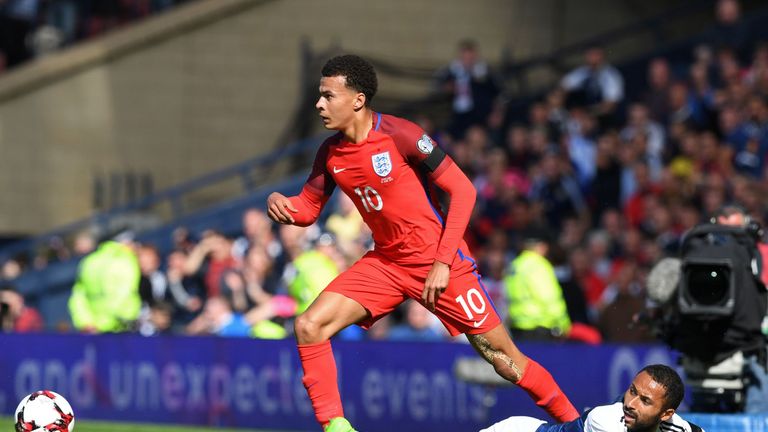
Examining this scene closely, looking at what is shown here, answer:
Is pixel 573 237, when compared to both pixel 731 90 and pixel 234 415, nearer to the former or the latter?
pixel 731 90

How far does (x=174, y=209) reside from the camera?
75.7 feet

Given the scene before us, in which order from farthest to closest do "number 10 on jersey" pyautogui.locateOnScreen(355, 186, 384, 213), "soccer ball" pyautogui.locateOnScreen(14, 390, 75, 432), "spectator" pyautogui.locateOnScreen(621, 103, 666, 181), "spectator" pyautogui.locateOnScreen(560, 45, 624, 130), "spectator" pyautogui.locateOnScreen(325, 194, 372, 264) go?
"spectator" pyautogui.locateOnScreen(560, 45, 624, 130)
"spectator" pyautogui.locateOnScreen(621, 103, 666, 181)
"spectator" pyautogui.locateOnScreen(325, 194, 372, 264)
"soccer ball" pyautogui.locateOnScreen(14, 390, 75, 432)
"number 10 on jersey" pyautogui.locateOnScreen(355, 186, 384, 213)

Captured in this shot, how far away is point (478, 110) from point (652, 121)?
9.91 ft

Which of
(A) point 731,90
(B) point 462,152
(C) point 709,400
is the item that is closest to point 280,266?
(B) point 462,152

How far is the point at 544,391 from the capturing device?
31.7 ft

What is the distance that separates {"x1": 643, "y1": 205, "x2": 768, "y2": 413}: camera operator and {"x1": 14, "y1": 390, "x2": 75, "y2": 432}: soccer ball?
4077mm

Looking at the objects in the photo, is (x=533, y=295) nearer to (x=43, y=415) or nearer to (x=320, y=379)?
(x=320, y=379)

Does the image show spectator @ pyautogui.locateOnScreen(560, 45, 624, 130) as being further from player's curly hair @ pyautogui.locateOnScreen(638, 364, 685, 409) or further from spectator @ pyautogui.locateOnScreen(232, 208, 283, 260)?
player's curly hair @ pyautogui.locateOnScreen(638, 364, 685, 409)

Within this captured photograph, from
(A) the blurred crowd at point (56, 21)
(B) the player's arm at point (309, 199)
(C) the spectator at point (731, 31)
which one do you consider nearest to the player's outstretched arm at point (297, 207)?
(B) the player's arm at point (309, 199)

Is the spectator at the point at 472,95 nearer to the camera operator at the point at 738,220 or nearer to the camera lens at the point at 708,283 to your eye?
the camera operator at the point at 738,220

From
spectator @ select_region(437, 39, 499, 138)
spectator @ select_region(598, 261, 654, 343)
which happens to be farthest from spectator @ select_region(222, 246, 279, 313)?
spectator @ select_region(598, 261, 654, 343)

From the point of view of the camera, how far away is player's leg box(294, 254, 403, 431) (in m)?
9.28

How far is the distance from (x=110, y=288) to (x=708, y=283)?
959 centimetres

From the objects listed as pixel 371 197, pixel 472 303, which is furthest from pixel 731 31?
pixel 371 197
